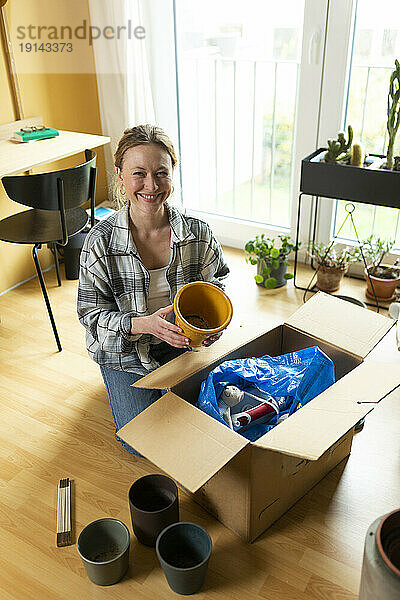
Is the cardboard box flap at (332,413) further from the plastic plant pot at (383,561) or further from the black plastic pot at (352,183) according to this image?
the black plastic pot at (352,183)

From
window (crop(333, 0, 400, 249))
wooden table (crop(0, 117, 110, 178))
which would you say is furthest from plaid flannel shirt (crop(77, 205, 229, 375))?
window (crop(333, 0, 400, 249))

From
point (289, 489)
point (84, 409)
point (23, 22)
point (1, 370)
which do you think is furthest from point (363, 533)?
point (23, 22)

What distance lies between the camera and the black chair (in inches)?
80.6

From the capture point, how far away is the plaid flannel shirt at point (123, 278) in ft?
5.36

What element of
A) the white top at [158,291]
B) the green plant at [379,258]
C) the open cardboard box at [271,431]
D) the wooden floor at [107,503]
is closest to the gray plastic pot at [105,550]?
the wooden floor at [107,503]

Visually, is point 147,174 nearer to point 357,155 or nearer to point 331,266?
point 357,155

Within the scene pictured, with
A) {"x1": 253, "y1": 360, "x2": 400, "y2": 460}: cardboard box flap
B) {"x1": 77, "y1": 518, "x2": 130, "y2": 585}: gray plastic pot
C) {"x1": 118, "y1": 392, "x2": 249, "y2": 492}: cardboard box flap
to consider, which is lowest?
{"x1": 77, "y1": 518, "x2": 130, "y2": 585}: gray plastic pot

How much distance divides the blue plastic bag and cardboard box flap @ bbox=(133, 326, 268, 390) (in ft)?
0.13

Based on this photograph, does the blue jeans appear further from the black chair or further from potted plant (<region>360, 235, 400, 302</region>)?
potted plant (<region>360, 235, 400, 302</region>)

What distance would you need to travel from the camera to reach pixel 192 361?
5.18 ft

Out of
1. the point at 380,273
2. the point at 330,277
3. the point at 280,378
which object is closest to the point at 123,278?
the point at 280,378

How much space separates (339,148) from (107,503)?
5.36 feet

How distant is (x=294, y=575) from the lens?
1.44 metres

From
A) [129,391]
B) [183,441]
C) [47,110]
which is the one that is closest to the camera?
[183,441]
